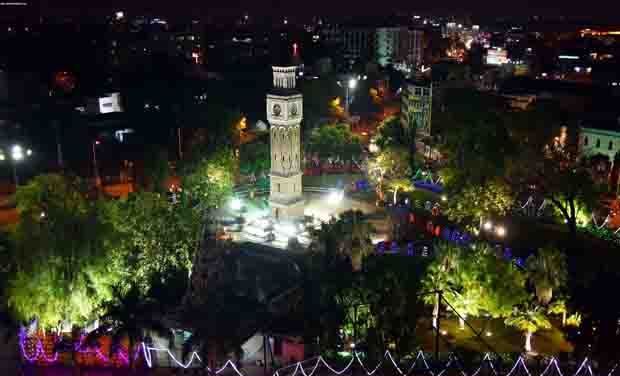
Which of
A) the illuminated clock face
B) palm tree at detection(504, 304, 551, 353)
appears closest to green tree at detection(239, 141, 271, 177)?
the illuminated clock face

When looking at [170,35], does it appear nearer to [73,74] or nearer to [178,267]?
[73,74]

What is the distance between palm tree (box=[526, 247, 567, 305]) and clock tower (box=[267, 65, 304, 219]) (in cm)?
1867

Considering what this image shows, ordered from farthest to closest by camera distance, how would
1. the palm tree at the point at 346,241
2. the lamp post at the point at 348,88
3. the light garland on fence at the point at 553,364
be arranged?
the lamp post at the point at 348,88 < the palm tree at the point at 346,241 < the light garland on fence at the point at 553,364

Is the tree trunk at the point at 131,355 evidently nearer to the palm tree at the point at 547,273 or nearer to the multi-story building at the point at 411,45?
the palm tree at the point at 547,273

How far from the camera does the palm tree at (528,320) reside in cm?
2656

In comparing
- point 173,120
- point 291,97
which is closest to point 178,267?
point 291,97

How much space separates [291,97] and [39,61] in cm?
6218

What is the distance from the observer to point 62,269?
2497cm

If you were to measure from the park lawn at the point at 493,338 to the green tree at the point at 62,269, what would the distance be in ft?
44.3

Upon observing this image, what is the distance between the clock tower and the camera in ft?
135

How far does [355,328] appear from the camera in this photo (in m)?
25.5

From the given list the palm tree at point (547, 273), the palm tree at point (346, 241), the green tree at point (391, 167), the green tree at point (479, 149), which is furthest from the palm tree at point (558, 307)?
the green tree at point (391, 167)

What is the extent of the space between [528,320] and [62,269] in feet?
60.8

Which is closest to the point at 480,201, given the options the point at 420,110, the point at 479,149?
the point at 479,149
